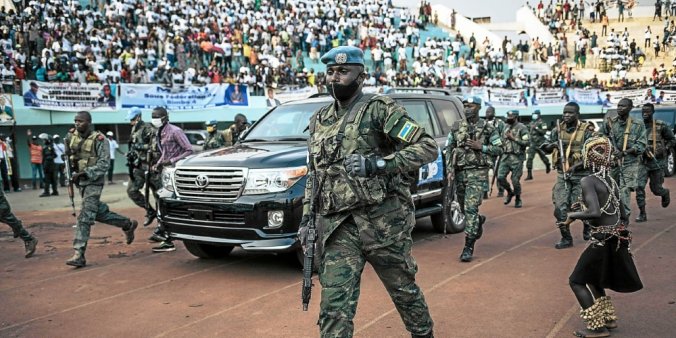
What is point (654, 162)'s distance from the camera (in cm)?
904

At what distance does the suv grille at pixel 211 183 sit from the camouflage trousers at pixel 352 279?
2.72 m

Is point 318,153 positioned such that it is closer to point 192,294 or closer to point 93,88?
point 192,294

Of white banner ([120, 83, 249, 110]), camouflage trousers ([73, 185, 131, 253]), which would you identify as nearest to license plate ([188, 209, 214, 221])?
camouflage trousers ([73, 185, 131, 253])

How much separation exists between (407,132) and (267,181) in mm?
2768

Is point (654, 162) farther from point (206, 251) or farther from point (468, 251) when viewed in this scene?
point (206, 251)

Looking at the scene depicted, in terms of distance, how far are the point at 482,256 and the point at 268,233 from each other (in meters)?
2.70

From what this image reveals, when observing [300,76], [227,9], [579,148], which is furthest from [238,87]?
[579,148]

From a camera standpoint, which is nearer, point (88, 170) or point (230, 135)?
point (88, 170)

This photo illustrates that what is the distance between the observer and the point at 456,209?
8648mm

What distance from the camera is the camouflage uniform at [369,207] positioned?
3273 millimetres

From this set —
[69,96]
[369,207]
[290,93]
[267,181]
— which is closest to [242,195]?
[267,181]

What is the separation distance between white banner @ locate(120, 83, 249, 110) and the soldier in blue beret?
1575cm

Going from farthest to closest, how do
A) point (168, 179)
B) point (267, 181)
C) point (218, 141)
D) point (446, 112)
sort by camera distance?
point (218, 141) < point (446, 112) < point (168, 179) < point (267, 181)

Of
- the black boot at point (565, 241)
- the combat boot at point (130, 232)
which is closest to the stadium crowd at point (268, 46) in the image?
the combat boot at point (130, 232)
